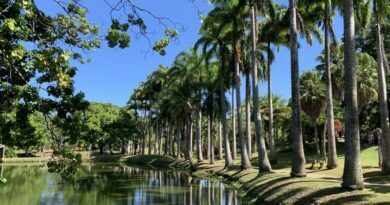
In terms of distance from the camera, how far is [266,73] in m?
48.2

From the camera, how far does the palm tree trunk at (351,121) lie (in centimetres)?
1802

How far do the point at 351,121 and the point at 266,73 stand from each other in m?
30.0

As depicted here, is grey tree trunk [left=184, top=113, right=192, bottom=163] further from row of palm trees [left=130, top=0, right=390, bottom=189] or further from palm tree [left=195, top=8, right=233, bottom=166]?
palm tree [left=195, top=8, right=233, bottom=166]

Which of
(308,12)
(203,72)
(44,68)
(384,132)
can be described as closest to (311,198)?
(384,132)

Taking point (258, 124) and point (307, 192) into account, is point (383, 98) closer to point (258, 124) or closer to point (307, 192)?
point (258, 124)

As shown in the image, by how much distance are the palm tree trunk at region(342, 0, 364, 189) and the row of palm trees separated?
1.4 inches

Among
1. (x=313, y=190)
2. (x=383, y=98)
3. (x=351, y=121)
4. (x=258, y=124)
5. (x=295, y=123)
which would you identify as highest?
(x=383, y=98)

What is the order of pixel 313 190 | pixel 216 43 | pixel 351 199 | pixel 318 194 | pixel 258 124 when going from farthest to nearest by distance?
pixel 216 43, pixel 258 124, pixel 313 190, pixel 318 194, pixel 351 199

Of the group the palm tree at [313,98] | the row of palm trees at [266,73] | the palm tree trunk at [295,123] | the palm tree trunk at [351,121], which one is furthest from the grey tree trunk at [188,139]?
the palm tree trunk at [351,121]

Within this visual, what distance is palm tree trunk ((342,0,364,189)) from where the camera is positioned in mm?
18016

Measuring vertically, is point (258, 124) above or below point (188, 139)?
below

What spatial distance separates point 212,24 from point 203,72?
60.0ft

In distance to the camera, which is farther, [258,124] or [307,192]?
[258,124]

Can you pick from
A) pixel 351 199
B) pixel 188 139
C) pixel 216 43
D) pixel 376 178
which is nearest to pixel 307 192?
pixel 351 199
